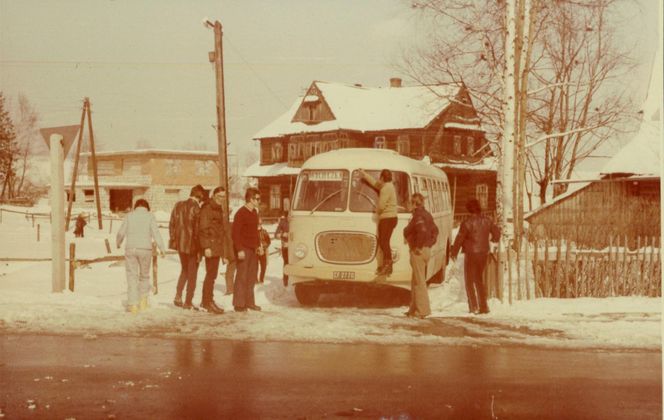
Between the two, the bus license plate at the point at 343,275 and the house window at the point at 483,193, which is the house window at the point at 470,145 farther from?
the bus license plate at the point at 343,275

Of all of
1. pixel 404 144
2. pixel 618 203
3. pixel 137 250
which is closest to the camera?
pixel 137 250

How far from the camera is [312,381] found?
324 inches

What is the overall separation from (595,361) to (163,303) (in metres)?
7.97

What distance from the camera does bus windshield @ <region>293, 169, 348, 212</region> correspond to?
14875 mm

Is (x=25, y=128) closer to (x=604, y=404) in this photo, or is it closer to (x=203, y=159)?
(x=203, y=159)

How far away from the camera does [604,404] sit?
7.32m

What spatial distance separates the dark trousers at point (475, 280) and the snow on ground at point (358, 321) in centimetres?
22

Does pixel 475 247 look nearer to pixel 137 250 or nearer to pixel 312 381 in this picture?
pixel 137 250

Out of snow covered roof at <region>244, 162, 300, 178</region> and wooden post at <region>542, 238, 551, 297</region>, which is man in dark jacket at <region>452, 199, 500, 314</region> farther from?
snow covered roof at <region>244, 162, 300, 178</region>

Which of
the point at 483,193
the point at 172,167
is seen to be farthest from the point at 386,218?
the point at 172,167

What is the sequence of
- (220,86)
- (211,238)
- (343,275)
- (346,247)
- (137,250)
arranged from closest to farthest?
(137,250) → (211,238) → (343,275) → (346,247) → (220,86)

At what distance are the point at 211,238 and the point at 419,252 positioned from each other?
3.41m

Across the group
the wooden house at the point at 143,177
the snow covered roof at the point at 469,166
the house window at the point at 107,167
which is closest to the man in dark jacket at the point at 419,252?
the snow covered roof at the point at 469,166

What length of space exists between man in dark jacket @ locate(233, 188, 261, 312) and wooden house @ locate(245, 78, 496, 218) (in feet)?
134
